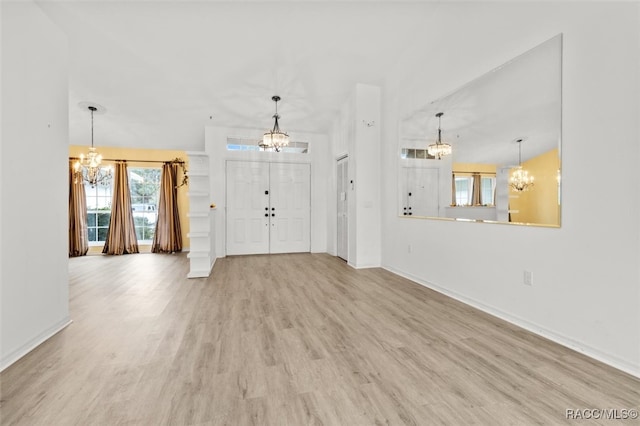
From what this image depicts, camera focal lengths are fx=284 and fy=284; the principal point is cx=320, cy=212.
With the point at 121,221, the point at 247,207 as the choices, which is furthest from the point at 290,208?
the point at 121,221

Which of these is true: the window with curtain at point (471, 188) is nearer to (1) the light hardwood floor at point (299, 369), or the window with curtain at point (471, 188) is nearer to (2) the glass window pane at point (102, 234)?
(1) the light hardwood floor at point (299, 369)

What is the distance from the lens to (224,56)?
162 inches

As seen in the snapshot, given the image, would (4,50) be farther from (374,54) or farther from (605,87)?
(605,87)

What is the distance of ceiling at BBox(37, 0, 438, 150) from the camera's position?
333 cm

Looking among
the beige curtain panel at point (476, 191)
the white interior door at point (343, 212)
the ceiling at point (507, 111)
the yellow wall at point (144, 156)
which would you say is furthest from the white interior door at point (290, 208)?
the beige curtain panel at point (476, 191)

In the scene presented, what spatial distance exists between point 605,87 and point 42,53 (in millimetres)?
4464

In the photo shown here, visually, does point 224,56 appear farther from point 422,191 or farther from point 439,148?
point 422,191

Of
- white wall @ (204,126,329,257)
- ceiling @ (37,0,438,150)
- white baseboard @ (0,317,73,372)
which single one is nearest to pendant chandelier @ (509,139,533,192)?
ceiling @ (37,0,438,150)

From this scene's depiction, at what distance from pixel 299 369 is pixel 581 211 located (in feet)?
7.94

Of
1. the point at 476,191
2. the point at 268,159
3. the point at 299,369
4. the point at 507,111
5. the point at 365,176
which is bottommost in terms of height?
the point at 299,369

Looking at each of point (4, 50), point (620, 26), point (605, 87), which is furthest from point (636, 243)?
point (4, 50)

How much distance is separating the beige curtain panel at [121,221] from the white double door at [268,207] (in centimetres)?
284

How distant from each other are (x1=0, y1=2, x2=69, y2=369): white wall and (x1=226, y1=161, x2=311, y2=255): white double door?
395 cm

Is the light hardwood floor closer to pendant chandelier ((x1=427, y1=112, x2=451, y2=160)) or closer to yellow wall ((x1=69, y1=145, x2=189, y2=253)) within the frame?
pendant chandelier ((x1=427, y1=112, x2=451, y2=160))
